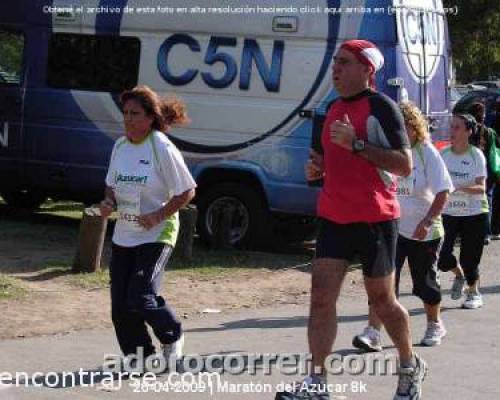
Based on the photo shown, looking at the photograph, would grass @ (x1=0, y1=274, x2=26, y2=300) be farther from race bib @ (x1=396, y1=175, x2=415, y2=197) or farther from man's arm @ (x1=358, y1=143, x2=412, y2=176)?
man's arm @ (x1=358, y1=143, x2=412, y2=176)

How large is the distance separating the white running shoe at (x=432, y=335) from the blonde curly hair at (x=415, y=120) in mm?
1313

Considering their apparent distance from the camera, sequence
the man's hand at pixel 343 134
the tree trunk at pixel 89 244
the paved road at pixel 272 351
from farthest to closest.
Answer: the tree trunk at pixel 89 244, the paved road at pixel 272 351, the man's hand at pixel 343 134

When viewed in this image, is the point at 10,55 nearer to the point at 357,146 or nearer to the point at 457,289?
the point at 457,289

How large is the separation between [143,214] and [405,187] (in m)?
2.13

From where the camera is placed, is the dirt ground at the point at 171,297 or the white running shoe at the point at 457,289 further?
the white running shoe at the point at 457,289

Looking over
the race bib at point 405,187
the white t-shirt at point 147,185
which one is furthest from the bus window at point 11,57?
the white t-shirt at point 147,185

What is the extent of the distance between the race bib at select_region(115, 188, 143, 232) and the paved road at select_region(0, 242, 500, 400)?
91 centimetres

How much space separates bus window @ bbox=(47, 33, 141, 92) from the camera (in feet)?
40.2

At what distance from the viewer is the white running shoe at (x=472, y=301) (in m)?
9.58

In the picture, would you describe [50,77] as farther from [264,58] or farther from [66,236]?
[264,58]

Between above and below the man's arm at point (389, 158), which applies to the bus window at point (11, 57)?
above

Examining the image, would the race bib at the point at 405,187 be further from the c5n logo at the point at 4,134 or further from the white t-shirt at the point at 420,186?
the c5n logo at the point at 4,134

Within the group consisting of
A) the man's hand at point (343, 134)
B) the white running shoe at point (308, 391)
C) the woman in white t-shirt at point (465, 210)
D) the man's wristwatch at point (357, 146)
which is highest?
the man's hand at point (343, 134)

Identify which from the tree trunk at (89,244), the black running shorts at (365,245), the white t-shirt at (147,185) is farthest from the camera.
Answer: the tree trunk at (89,244)
